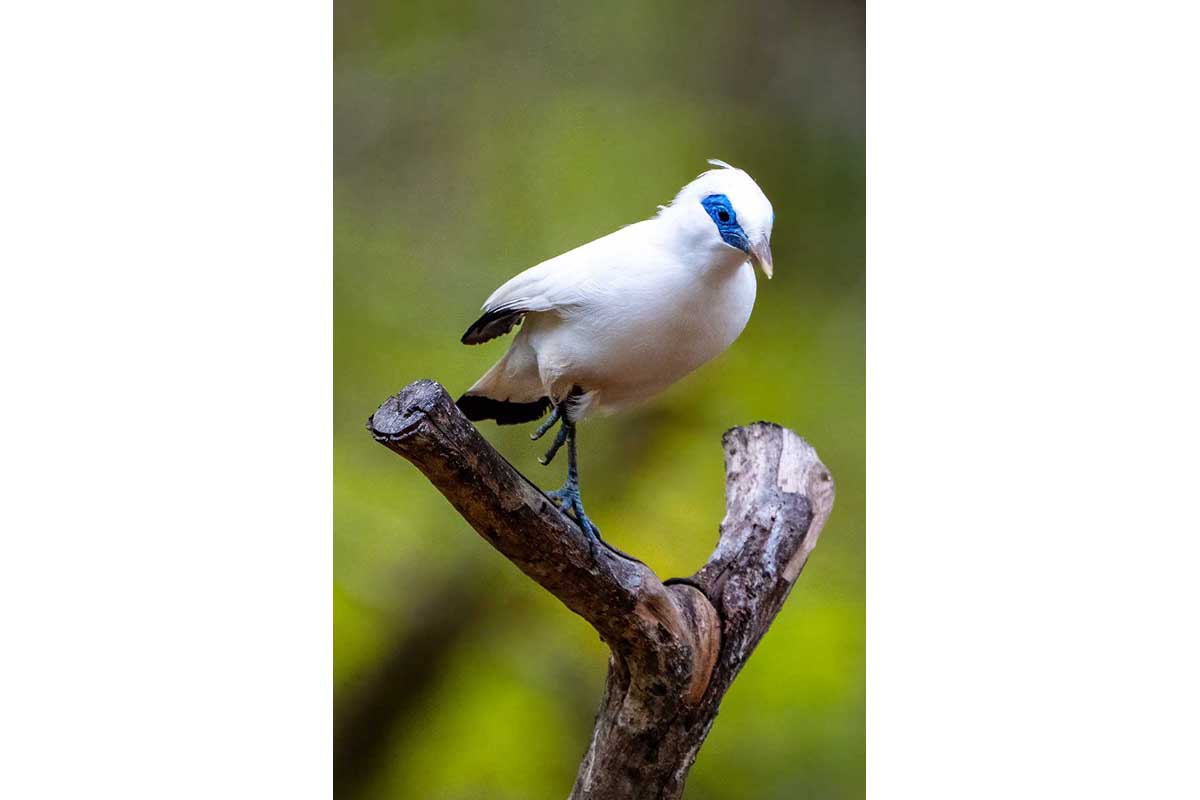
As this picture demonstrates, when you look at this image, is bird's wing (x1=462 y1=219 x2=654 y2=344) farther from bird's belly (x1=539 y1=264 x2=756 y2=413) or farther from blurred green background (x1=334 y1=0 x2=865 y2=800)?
blurred green background (x1=334 y1=0 x2=865 y2=800)

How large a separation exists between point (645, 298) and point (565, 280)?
5.5 inches

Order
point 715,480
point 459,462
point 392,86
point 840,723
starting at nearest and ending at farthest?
point 459,462
point 392,86
point 840,723
point 715,480

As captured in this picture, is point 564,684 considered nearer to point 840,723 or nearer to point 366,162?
point 840,723

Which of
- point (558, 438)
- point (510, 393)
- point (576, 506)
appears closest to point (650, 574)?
point (576, 506)

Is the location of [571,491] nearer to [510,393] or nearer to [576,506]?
[576,506]

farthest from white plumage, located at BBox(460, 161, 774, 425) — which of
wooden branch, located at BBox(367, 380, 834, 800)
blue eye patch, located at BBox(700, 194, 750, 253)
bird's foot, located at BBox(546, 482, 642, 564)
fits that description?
wooden branch, located at BBox(367, 380, 834, 800)

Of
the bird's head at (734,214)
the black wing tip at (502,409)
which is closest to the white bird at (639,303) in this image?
the bird's head at (734,214)

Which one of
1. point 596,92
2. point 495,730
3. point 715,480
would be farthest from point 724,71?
point 495,730

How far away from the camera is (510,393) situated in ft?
7.04

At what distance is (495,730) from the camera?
2.19 metres

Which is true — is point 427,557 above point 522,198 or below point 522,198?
below

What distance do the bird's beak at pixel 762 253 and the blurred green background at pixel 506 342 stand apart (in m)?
0.45

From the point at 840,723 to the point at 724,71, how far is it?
1.23 metres

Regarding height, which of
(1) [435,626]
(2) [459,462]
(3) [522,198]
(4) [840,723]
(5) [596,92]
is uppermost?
(5) [596,92]
